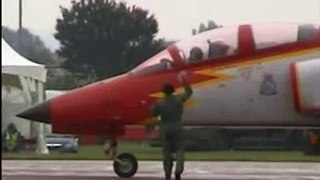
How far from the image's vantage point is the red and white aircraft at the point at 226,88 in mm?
16625

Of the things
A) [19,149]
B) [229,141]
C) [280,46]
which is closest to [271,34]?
[280,46]

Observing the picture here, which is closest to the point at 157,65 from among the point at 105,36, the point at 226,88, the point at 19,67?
the point at 226,88

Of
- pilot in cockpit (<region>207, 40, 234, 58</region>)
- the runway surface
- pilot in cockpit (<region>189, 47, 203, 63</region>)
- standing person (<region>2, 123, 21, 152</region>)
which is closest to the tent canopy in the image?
standing person (<region>2, 123, 21, 152</region>)

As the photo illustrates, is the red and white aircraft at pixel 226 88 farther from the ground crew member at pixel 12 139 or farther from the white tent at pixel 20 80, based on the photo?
the ground crew member at pixel 12 139

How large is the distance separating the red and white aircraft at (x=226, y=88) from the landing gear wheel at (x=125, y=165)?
773 millimetres

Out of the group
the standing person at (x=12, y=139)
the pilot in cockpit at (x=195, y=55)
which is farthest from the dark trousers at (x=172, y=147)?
the standing person at (x=12, y=139)

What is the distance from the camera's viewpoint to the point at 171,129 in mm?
15289

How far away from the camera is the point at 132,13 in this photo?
3487 inches

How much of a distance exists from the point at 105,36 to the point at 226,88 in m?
71.4

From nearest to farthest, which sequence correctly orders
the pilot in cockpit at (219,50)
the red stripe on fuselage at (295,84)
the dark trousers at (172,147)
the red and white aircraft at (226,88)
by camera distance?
the dark trousers at (172,147), the red stripe on fuselage at (295,84), the red and white aircraft at (226,88), the pilot in cockpit at (219,50)

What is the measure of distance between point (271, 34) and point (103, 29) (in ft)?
233

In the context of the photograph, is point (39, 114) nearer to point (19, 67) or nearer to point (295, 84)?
point (295, 84)

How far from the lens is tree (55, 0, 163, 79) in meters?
85.0

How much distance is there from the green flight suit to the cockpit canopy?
1715 mm
